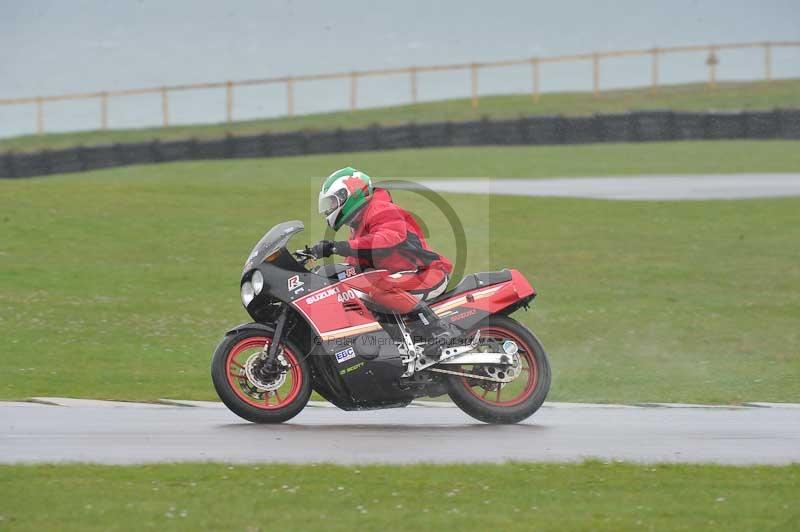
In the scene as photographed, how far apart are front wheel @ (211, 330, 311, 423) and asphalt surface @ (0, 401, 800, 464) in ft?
0.41

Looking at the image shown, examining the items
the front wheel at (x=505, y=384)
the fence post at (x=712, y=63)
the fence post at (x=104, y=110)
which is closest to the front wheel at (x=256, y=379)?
the front wheel at (x=505, y=384)

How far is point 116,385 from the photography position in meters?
10.8

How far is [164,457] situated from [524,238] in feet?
42.0

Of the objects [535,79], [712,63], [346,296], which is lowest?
[346,296]

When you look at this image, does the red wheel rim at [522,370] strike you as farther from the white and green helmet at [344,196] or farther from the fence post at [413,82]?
the fence post at [413,82]

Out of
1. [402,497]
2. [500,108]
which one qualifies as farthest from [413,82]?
[402,497]

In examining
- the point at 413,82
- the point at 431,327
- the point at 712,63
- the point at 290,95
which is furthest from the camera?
the point at 413,82

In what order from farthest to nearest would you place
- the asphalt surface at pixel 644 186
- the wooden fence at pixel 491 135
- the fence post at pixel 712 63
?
1. the fence post at pixel 712 63
2. the wooden fence at pixel 491 135
3. the asphalt surface at pixel 644 186

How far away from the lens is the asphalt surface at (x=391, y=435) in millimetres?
7820

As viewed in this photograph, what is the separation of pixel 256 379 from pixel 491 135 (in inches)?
1040

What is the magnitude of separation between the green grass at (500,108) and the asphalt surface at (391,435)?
29.1 meters

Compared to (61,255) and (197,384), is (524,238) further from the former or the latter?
(197,384)

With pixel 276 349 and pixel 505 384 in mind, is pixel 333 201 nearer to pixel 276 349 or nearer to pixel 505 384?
pixel 276 349

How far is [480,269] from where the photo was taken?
17.7 metres
